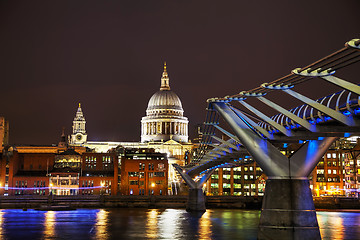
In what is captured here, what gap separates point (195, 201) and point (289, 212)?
172 ft

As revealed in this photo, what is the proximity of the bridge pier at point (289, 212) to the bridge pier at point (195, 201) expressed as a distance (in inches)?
1949

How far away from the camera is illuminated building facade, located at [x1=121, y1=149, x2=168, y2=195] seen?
380ft

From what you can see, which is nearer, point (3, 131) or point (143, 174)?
point (143, 174)

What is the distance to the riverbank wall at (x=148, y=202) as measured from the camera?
94.1m

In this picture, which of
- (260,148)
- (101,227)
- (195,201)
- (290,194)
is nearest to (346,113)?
(290,194)

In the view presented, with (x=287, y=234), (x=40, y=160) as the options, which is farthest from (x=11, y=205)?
(x=287, y=234)

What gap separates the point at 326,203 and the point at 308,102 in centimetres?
7346

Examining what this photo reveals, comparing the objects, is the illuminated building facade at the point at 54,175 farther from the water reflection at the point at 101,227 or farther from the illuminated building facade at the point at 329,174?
the illuminated building facade at the point at 329,174

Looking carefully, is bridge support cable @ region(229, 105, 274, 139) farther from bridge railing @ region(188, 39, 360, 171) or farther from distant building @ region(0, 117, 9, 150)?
distant building @ region(0, 117, 9, 150)

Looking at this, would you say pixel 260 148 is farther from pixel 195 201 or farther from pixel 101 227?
pixel 195 201

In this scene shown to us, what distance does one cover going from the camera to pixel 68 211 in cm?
8444

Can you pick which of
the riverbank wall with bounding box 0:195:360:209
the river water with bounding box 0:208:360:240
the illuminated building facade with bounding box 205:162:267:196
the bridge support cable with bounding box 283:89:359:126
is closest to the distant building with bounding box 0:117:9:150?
the illuminated building facade with bounding box 205:162:267:196

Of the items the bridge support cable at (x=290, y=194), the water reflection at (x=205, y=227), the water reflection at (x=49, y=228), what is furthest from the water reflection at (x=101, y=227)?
the bridge support cable at (x=290, y=194)

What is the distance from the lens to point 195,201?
281 feet
